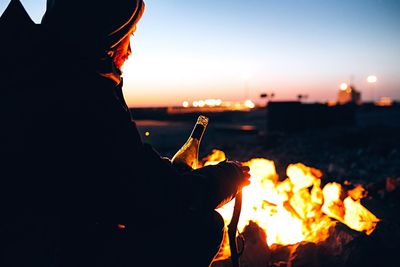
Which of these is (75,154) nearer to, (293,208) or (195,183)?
(195,183)

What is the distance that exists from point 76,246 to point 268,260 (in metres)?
2.40

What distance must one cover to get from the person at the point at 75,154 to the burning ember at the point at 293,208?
2.32 meters

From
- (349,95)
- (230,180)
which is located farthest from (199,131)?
(349,95)

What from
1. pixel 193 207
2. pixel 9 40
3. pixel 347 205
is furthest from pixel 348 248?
pixel 9 40

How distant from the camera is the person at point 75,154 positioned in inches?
49.1

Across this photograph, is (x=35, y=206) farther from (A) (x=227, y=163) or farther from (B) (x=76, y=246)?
(A) (x=227, y=163)

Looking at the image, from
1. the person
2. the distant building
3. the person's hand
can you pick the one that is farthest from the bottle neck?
the distant building

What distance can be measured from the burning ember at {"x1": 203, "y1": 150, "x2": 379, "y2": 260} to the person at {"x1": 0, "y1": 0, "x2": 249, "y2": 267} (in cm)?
232

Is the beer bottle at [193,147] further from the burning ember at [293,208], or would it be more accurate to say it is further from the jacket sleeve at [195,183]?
the burning ember at [293,208]

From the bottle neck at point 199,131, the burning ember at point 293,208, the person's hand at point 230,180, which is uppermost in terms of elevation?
the bottle neck at point 199,131

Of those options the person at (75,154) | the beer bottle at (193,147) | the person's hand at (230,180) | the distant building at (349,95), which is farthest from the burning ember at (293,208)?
the distant building at (349,95)

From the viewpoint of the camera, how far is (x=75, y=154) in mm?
1269

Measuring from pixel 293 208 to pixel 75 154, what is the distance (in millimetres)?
3347

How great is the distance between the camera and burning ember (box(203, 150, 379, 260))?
3.66 metres
